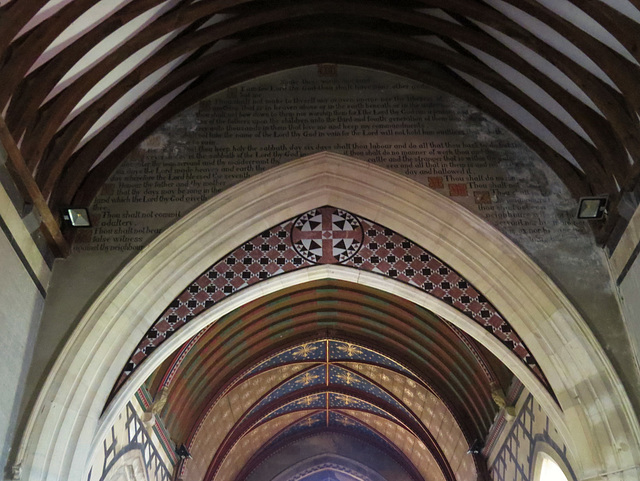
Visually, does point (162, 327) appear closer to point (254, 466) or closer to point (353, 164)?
point (353, 164)

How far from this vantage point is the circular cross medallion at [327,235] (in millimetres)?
6625

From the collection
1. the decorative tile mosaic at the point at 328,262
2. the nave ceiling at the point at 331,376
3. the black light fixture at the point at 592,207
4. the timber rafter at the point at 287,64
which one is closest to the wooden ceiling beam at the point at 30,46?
the timber rafter at the point at 287,64

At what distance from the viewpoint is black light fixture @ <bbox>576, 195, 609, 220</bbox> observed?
588cm

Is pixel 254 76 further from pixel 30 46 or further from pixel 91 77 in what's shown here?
pixel 30 46

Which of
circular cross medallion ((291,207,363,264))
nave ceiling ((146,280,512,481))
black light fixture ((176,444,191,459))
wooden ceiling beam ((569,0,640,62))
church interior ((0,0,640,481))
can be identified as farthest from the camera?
black light fixture ((176,444,191,459))

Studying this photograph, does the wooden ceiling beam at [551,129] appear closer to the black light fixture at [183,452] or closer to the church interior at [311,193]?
the church interior at [311,193]

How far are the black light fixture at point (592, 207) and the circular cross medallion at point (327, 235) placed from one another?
205cm

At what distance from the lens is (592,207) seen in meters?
5.94

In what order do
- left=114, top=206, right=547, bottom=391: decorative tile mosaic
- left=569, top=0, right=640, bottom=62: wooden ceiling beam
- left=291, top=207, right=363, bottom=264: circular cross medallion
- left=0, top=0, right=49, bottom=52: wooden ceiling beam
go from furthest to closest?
left=291, top=207, right=363, bottom=264: circular cross medallion < left=114, top=206, right=547, bottom=391: decorative tile mosaic < left=569, top=0, right=640, bottom=62: wooden ceiling beam < left=0, top=0, right=49, bottom=52: wooden ceiling beam

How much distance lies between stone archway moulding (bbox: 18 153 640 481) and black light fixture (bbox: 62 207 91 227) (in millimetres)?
546

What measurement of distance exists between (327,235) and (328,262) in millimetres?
307

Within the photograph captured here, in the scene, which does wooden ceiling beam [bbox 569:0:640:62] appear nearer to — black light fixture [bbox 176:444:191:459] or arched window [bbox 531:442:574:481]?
arched window [bbox 531:442:574:481]

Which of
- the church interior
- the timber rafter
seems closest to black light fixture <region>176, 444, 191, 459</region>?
Result: the church interior

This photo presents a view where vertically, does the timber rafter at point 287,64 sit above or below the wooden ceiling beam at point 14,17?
above
